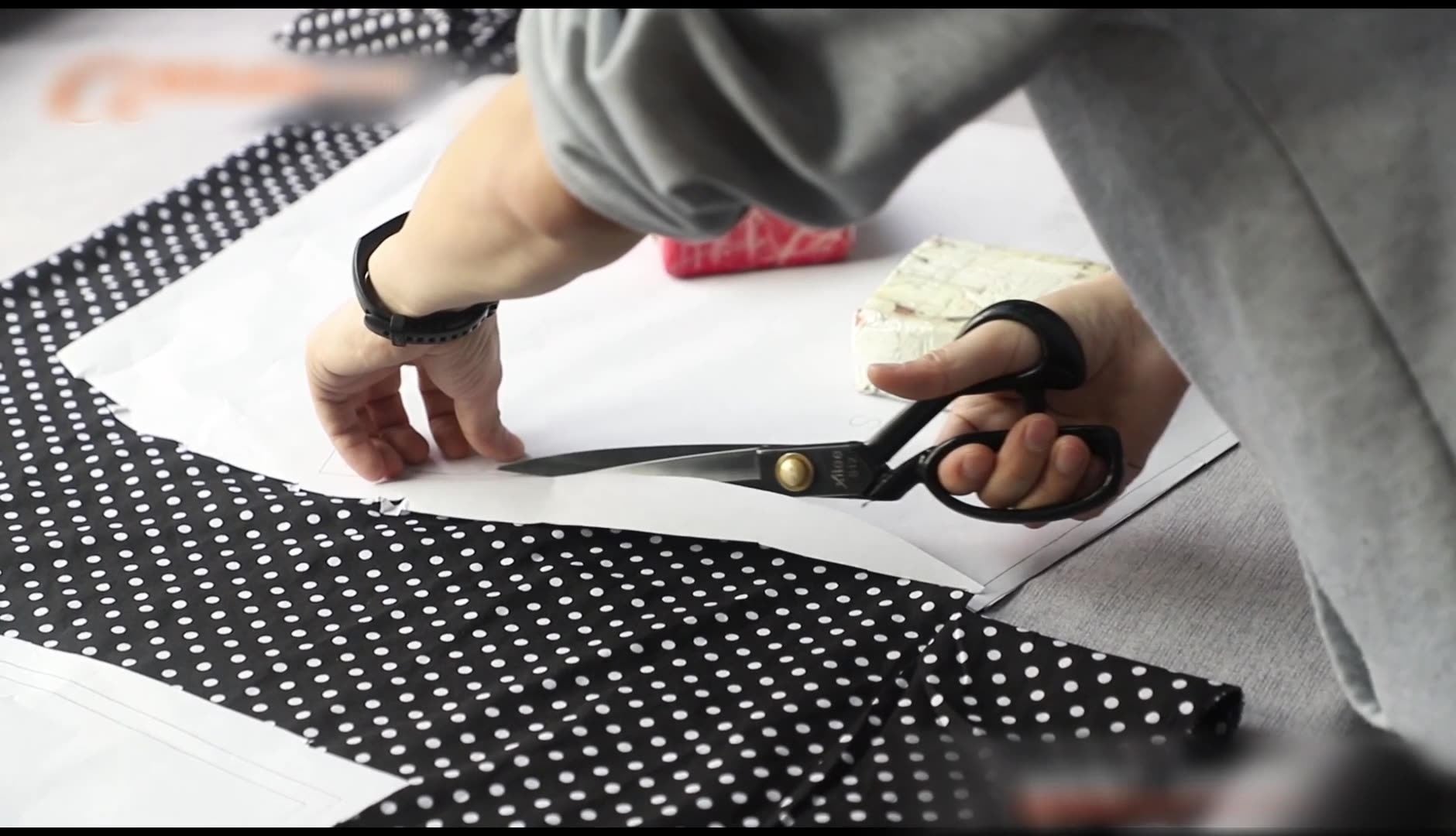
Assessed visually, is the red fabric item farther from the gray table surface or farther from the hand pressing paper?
the hand pressing paper

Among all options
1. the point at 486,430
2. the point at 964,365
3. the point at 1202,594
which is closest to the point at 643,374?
the point at 486,430

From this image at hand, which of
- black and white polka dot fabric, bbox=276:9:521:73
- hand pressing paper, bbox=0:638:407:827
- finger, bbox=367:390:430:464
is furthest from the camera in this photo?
black and white polka dot fabric, bbox=276:9:521:73

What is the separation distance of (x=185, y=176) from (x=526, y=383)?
0.44 m

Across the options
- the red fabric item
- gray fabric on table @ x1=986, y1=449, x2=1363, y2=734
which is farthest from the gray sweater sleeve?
the red fabric item

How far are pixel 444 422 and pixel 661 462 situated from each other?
0.14 metres

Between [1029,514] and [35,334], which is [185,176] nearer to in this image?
[35,334]

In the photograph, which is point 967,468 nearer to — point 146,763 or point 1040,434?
point 1040,434

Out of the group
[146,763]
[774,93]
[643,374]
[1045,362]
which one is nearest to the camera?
[774,93]

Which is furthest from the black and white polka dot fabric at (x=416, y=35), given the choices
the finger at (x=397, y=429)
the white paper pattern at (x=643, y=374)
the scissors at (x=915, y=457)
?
the scissors at (x=915, y=457)

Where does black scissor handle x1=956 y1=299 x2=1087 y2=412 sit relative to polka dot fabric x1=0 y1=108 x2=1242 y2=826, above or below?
above

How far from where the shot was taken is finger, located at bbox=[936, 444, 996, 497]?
1.97ft

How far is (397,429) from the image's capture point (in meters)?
0.72

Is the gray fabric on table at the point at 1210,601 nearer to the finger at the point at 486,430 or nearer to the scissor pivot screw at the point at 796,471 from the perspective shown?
the scissor pivot screw at the point at 796,471

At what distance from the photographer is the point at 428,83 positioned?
1152 millimetres
